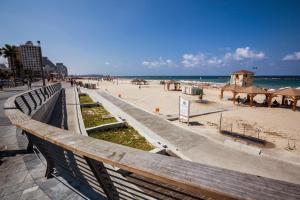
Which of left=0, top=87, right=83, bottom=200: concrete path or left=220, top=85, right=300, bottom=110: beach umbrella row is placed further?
left=220, top=85, right=300, bottom=110: beach umbrella row

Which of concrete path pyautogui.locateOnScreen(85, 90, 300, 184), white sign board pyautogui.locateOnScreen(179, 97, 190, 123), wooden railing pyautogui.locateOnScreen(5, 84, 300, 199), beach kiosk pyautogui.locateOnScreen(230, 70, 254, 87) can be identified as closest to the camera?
wooden railing pyautogui.locateOnScreen(5, 84, 300, 199)

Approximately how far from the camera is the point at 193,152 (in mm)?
7715

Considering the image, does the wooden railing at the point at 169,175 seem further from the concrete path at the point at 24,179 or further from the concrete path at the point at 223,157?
the concrete path at the point at 223,157

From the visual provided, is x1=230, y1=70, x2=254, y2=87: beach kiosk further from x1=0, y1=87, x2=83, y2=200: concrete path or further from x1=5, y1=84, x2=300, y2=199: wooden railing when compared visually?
x1=5, y1=84, x2=300, y2=199: wooden railing

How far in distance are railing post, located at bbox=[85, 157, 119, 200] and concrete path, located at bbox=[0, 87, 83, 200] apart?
3.49 feet

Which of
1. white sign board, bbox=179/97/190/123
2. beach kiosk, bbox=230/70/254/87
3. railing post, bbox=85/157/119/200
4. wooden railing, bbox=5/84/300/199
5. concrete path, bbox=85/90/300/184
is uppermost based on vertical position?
beach kiosk, bbox=230/70/254/87

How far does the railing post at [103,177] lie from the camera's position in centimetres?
189

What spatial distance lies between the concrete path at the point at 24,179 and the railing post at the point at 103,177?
107cm

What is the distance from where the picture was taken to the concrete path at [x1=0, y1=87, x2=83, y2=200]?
2857 mm

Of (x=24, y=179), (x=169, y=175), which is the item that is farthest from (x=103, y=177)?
(x=24, y=179)

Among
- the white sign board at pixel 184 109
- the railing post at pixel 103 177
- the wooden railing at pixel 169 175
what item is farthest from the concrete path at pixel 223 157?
the wooden railing at pixel 169 175

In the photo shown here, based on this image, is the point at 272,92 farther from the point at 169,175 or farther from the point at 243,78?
the point at 169,175

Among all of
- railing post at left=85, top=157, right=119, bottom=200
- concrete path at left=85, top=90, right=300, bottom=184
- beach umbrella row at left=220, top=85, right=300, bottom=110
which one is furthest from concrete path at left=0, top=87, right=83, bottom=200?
beach umbrella row at left=220, top=85, right=300, bottom=110

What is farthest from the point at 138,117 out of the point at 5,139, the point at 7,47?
the point at 7,47
